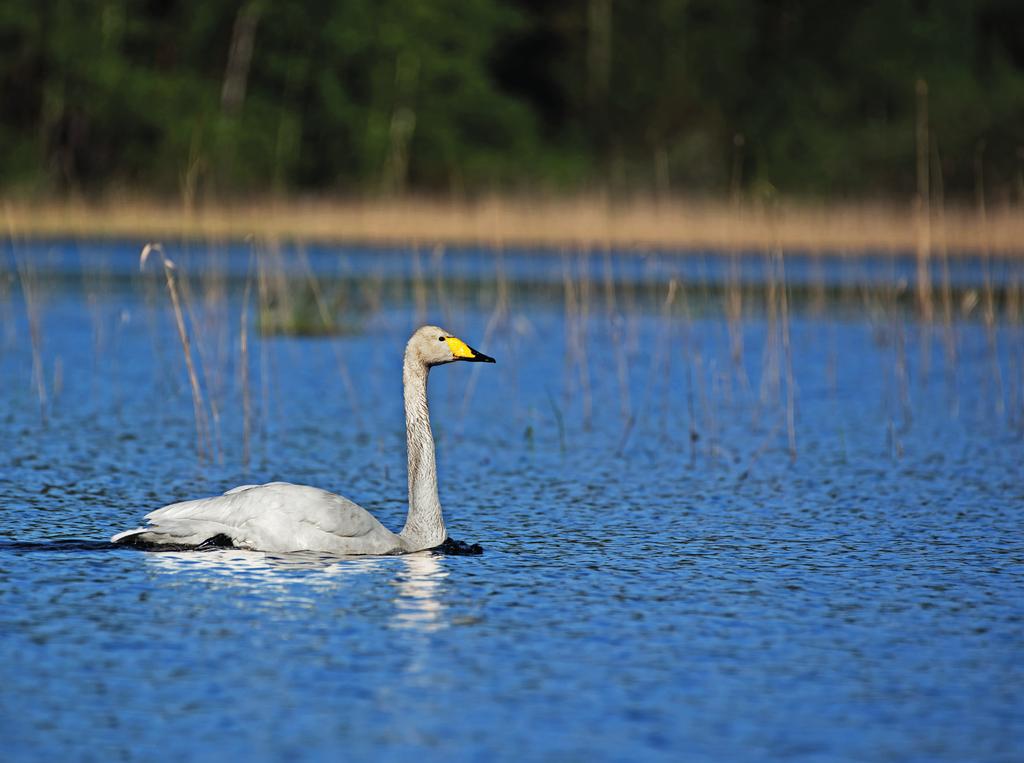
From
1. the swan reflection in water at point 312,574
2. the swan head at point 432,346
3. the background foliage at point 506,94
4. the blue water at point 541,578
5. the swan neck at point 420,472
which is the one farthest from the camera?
the background foliage at point 506,94

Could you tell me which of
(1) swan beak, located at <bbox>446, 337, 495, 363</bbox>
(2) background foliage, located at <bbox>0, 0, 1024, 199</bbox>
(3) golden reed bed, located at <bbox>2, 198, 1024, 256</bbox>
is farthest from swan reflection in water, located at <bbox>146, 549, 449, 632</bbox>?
(2) background foliage, located at <bbox>0, 0, 1024, 199</bbox>

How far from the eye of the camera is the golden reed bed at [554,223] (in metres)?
26.4

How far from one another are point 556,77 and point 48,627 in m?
44.6

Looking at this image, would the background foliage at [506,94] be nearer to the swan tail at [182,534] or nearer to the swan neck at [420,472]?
the swan neck at [420,472]

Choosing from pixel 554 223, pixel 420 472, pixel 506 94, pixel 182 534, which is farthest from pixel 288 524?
pixel 506 94

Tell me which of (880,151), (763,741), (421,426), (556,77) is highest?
(556,77)

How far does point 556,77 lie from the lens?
5012 cm

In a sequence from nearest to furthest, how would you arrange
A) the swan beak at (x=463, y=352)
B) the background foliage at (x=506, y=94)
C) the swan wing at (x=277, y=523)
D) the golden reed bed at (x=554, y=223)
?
the swan wing at (x=277, y=523) → the swan beak at (x=463, y=352) → the golden reed bed at (x=554, y=223) → the background foliage at (x=506, y=94)

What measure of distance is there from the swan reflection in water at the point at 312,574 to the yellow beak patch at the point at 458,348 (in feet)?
3.15

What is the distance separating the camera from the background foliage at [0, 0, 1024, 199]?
39.9 metres

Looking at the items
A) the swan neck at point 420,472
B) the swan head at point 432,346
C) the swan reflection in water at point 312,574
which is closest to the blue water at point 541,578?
the swan reflection in water at point 312,574

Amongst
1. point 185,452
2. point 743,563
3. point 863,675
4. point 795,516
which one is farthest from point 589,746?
point 185,452

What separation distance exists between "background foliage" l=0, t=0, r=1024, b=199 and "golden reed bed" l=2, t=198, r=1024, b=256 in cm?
357

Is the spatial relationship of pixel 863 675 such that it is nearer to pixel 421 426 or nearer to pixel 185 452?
pixel 421 426
